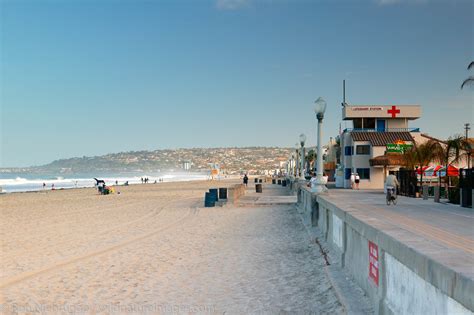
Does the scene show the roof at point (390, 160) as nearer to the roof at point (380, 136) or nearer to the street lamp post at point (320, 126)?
the roof at point (380, 136)

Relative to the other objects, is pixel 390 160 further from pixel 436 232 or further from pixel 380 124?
pixel 436 232

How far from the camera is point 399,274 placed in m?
5.21

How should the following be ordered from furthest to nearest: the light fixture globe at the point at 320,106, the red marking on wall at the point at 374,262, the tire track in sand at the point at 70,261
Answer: the light fixture globe at the point at 320,106 → the tire track in sand at the point at 70,261 → the red marking on wall at the point at 374,262

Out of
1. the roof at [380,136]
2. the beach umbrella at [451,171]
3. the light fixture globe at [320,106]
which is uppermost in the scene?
the roof at [380,136]

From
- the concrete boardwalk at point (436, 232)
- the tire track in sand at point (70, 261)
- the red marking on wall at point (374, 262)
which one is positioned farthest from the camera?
the tire track in sand at point (70, 261)

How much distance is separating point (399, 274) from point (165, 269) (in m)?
7.53

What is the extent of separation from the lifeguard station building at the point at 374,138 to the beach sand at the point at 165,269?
1251 inches

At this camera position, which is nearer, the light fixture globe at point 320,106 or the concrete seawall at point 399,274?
the concrete seawall at point 399,274

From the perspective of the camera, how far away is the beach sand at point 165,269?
28.6 feet

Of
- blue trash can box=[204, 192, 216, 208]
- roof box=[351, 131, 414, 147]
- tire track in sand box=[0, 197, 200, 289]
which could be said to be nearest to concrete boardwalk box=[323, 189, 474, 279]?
tire track in sand box=[0, 197, 200, 289]

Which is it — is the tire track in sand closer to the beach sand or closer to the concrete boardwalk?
the beach sand

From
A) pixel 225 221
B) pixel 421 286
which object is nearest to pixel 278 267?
pixel 421 286

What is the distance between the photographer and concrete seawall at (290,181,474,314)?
3501 millimetres

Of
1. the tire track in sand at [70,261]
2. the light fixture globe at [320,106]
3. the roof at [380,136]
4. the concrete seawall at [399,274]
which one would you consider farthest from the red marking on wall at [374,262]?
the roof at [380,136]
